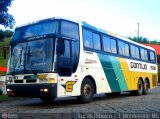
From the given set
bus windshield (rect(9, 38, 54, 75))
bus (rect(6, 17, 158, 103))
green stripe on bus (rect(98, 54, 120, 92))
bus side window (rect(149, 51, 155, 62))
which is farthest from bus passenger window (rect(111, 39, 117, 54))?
bus side window (rect(149, 51, 155, 62))

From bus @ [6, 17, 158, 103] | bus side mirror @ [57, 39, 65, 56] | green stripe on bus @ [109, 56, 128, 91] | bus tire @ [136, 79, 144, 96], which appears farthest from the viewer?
bus tire @ [136, 79, 144, 96]

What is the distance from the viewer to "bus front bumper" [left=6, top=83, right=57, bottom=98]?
12.3 m

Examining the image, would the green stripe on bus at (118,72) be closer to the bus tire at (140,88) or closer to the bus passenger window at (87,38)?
the bus passenger window at (87,38)

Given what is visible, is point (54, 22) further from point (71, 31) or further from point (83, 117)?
point (83, 117)

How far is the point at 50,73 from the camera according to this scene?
1238 centimetres

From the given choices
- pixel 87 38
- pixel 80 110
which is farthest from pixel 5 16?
pixel 80 110

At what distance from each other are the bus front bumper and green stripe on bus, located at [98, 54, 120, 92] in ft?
13.5

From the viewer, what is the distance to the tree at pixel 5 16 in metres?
24.1

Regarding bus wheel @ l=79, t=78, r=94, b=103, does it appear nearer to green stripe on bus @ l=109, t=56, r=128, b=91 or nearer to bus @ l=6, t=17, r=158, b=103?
bus @ l=6, t=17, r=158, b=103

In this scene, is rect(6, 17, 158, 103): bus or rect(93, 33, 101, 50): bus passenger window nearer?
rect(6, 17, 158, 103): bus

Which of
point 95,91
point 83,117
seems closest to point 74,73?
point 95,91

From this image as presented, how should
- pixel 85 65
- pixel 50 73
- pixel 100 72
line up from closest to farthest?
pixel 50 73 < pixel 85 65 < pixel 100 72

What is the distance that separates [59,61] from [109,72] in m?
4.57

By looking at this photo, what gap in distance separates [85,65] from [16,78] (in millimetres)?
2975
